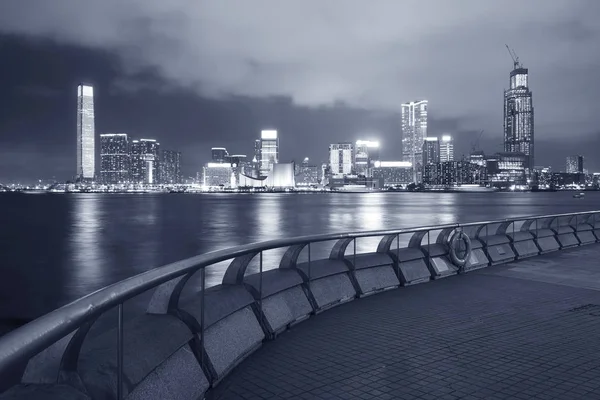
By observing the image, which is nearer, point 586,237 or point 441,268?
point 441,268

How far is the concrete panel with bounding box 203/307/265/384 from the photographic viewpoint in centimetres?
606

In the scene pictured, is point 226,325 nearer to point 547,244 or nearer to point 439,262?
point 439,262

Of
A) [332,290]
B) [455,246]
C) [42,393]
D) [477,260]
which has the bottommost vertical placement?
[477,260]

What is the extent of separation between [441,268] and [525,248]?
18.6 ft

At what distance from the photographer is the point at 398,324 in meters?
8.58

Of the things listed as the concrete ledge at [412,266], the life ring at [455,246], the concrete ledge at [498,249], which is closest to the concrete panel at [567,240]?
the concrete ledge at [498,249]

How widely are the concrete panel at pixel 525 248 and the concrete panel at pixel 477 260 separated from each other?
6.78 ft

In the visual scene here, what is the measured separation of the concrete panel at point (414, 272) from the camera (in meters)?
12.2

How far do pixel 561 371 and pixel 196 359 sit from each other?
4240 millimetres

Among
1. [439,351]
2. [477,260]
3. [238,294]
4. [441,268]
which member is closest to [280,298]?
[238,294]

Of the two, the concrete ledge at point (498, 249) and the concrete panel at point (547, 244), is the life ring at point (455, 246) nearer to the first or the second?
the concrete ledge at point (498, 249)

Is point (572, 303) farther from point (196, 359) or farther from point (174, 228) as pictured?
point (174, 228)

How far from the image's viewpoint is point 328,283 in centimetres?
995

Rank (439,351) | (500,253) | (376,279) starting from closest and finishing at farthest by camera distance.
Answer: (439,351), (376,279), (500,253)
